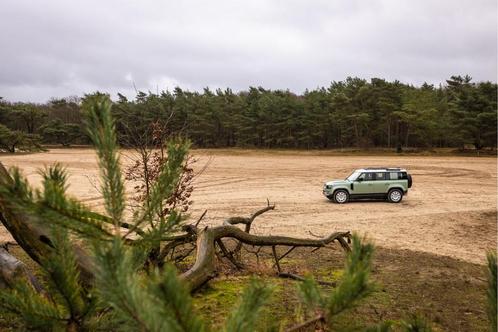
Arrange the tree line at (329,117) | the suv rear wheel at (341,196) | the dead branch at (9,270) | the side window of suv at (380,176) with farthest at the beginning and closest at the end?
the tree line at (329,117) → the side window of suv at (380,176) → the suv rear wheel at (341,196) → the dead branch at (9,270)

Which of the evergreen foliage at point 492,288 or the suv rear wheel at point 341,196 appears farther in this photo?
the suv rear wheel at point 341,196

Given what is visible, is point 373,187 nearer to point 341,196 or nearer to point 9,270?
point 341,196

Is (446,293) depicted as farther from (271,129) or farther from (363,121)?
(271,129)

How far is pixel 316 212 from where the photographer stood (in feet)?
61.0

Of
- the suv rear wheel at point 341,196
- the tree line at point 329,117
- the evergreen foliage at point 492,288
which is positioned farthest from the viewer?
the tree line at point 329,117

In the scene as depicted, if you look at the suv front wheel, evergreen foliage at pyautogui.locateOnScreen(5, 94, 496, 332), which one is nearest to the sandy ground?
the suv front wheel

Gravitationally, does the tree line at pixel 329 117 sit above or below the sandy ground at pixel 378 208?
above

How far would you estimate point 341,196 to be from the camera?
21047 millimetres

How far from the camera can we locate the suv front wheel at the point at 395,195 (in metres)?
21.0

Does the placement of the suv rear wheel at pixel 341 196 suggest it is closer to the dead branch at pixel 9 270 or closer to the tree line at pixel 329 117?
the dead branch at pixel 9 270

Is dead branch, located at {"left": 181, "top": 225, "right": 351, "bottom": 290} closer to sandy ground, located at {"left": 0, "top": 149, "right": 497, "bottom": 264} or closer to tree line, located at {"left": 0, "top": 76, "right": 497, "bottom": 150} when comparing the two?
sandy ground, located at {"left": 0, "top": 149, "right": 497, "bottom": 264}

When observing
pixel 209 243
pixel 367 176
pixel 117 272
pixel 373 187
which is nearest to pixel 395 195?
pixel 373 187

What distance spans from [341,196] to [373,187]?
1691 mm

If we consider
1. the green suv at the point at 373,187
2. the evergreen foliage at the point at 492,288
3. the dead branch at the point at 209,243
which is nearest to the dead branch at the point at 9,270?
the dead branch at the point at 209,243
